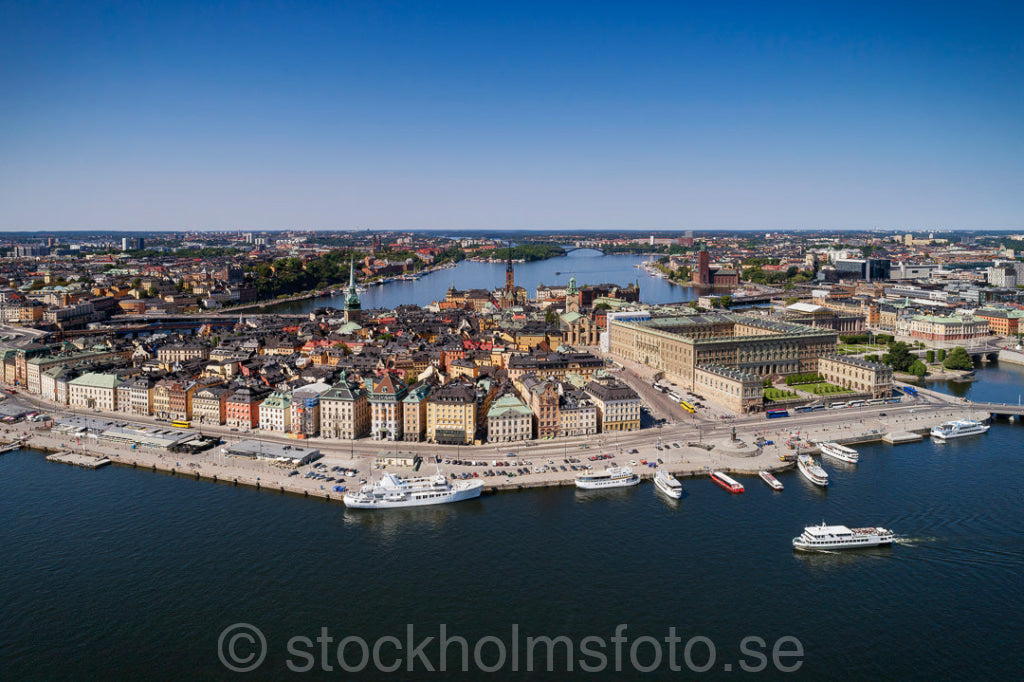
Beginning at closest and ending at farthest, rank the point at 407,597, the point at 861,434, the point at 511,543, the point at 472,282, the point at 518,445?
the point at 407,597 → the point at 511,543 → the point at 518,445 → the point at 861,434 → the point at 472,282

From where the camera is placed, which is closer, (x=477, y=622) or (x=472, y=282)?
(x=477, y=622)

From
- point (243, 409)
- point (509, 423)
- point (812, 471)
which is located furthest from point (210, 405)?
point (812, 471)

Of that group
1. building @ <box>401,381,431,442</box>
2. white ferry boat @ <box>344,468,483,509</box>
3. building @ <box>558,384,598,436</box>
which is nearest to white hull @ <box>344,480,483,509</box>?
white ferry boat @ <box>344,468,483,509</box>

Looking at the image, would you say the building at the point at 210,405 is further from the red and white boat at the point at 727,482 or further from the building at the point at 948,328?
the building at the point at 948,328

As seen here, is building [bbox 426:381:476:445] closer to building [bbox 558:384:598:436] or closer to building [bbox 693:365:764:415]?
building [bbox 558:384:598:436]

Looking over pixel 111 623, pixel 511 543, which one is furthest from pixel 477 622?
pixel 111 623

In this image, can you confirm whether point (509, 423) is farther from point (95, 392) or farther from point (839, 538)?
point (95, 392)

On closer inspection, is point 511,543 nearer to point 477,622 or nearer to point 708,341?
point 477,622
